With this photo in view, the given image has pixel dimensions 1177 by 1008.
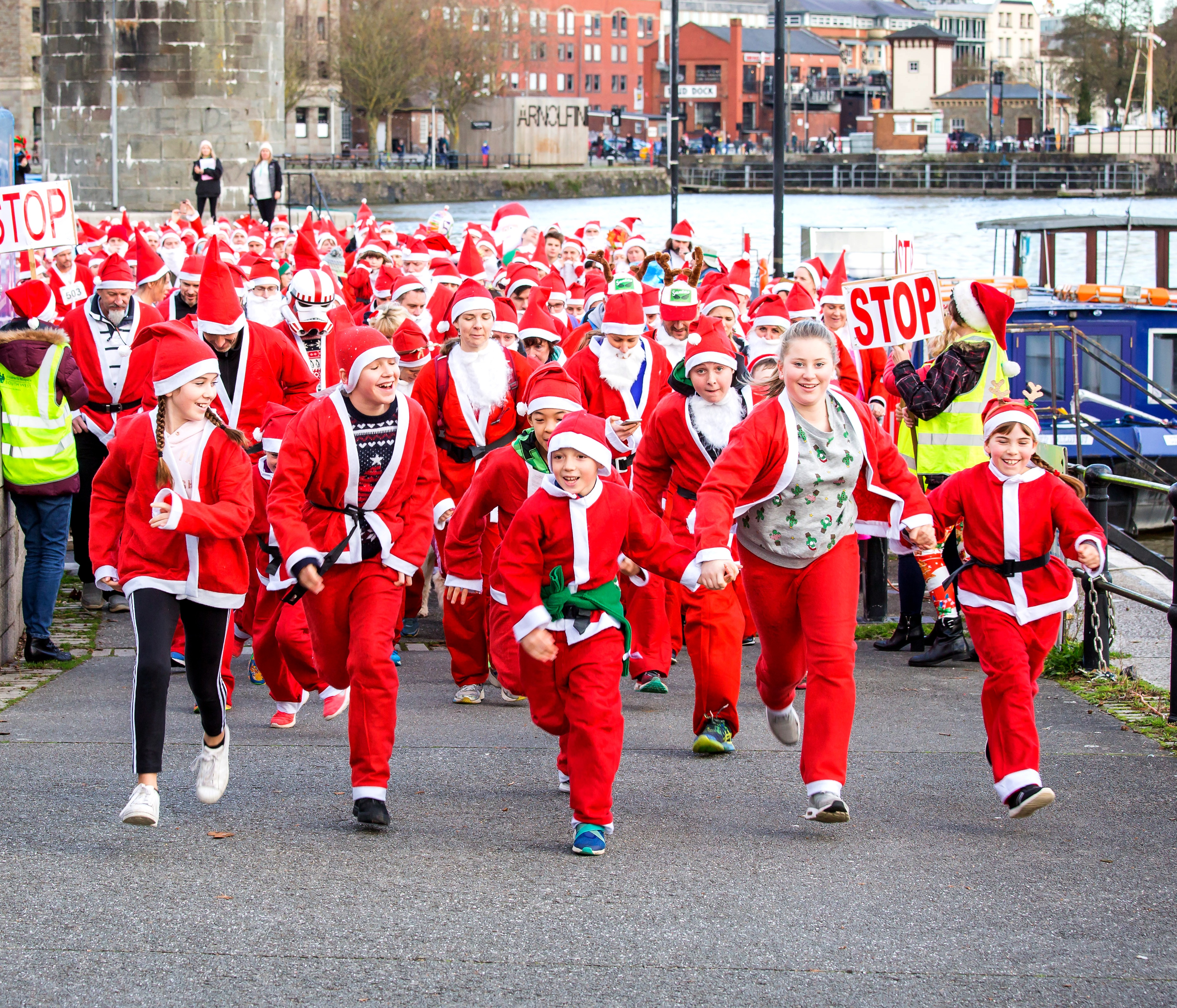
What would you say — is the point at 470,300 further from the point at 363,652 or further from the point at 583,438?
the point at 363,652

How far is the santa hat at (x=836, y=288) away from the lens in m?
10.7

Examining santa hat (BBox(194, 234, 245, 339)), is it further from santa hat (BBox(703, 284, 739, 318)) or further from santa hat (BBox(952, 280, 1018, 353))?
santa hat (BBox(952, 280, 1018, 353))

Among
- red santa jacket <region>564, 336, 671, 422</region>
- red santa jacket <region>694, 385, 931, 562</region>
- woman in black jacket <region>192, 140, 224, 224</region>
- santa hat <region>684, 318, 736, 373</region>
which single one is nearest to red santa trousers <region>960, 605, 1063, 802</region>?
red santa jacket <region>694, 385, 931, 562</region>

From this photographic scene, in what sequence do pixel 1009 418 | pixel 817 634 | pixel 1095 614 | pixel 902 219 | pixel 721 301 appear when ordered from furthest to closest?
pixel 902 219, pixel 721 301, pixel 1095 614, pixel 1009 418, pixel 817 634

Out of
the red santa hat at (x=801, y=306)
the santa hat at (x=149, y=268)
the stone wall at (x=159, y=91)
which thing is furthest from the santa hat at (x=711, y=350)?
the stone wall at (x=159, y=91)

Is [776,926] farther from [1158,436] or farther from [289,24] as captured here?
[289,24]

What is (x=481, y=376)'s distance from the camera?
865 cm

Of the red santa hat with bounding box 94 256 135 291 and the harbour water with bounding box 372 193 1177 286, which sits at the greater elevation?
the harbour water with bounding box 372 193 1177 286

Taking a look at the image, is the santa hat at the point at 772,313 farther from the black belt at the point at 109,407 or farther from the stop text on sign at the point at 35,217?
the stop text on sign at the point at 35,217

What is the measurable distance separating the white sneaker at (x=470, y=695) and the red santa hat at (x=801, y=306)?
336 cm

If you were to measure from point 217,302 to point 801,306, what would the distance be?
3734 mm

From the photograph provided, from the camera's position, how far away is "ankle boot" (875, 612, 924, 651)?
939 centimetres

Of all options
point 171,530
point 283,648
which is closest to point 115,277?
point 283,648

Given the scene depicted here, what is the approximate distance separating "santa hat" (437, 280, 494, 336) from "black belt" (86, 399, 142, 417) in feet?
6.24
